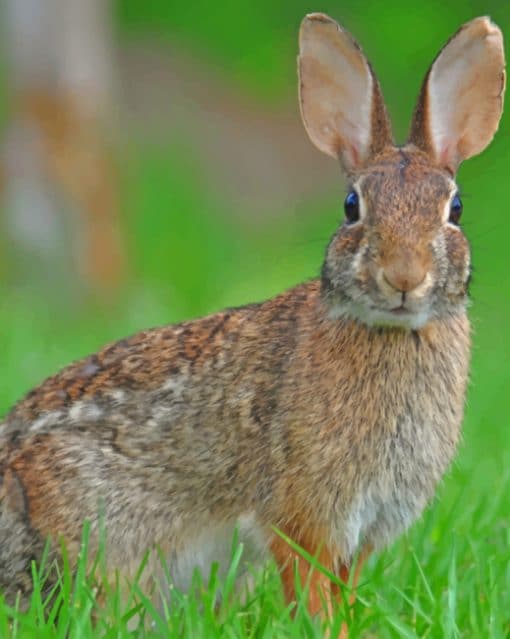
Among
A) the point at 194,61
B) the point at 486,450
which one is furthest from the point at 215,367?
the point at 194,61

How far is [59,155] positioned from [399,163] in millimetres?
6753

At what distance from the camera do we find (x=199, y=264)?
1196 centimetres

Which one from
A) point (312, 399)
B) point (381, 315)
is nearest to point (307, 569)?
point (312, 399)

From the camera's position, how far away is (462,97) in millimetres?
5359

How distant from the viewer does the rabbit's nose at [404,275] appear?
15.1ft

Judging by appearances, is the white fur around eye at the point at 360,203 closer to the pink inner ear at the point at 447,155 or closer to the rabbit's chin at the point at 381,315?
the rabbit's chin at the point at 381,315

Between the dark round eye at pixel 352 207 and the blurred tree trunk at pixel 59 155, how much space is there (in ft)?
20.9

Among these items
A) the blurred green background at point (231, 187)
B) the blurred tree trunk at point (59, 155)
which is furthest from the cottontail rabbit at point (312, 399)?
the blurred tree trunk at point (59, 155)

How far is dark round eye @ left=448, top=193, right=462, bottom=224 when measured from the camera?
4.93 m

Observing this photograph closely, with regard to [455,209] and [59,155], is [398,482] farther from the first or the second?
[59,155]

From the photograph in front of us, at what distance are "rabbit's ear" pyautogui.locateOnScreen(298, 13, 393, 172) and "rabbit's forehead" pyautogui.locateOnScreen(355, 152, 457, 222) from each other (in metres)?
0.24

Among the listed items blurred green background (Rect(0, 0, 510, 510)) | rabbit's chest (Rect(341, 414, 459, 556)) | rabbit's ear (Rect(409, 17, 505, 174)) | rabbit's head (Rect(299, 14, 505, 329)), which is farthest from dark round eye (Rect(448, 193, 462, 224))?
blurred green background (Rect(0, 0, 510, 510))

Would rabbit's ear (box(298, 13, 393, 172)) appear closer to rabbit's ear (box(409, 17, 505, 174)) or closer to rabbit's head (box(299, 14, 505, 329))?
rabbit's head (box(299, 14, 505, 329))

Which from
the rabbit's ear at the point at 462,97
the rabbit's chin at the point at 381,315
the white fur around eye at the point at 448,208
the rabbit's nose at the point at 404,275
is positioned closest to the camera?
the rabbit's nose at the point at 404,275
